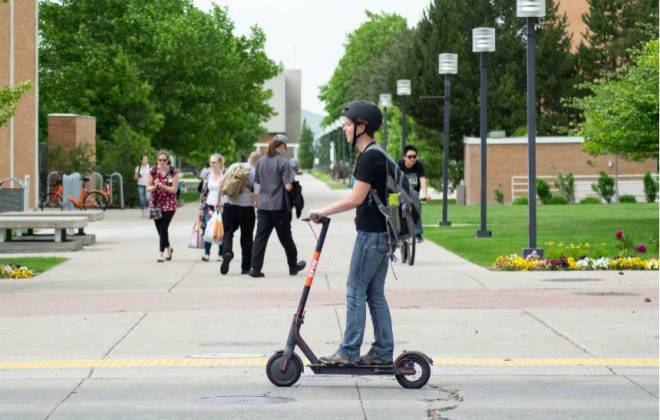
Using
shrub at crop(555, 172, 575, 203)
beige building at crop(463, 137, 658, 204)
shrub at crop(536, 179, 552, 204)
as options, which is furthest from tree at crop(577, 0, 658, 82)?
shrub at crop(536, 179, 552, 204)

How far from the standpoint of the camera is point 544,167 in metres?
58.1

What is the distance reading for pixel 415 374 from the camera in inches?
360

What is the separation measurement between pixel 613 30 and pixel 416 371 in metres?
68.7

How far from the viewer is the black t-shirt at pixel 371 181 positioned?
9180 mm

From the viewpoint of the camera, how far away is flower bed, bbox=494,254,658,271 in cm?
1911

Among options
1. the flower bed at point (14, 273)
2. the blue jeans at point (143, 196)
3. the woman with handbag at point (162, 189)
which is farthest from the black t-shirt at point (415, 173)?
the blue jeans at point (143, 196)

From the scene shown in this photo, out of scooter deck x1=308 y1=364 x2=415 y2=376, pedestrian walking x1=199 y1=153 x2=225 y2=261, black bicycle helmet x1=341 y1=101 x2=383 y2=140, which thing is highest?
black bicycle helmet x1=341 y1=101 x2=383 y2=140

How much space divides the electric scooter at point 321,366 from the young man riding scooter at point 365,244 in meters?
0.07

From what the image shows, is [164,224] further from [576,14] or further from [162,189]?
[576,14]

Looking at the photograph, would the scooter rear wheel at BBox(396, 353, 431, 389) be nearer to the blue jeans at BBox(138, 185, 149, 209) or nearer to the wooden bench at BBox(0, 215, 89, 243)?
the wooden bench at BBox(0, 215, 89, 243)

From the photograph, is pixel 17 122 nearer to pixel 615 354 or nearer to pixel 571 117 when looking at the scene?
pixel 571 117

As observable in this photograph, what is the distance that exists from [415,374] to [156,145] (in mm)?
54010

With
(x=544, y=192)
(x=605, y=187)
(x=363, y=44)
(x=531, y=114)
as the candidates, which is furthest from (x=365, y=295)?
(x=363, y=44)

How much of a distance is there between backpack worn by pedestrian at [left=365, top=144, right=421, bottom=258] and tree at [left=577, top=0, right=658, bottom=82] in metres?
61.1
